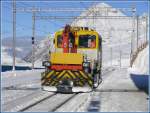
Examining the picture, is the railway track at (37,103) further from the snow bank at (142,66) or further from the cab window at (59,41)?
the snow bank at (142,66)

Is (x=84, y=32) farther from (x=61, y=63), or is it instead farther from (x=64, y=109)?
(x=64, y=109)

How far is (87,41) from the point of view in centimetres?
2892

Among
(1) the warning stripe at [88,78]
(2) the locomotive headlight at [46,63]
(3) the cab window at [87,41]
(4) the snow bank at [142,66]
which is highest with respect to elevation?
(3) the cab window at [87,41]

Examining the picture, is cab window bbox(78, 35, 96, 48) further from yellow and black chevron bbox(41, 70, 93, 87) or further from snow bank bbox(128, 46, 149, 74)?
snow bank bbox(128, 46, 149, 74)

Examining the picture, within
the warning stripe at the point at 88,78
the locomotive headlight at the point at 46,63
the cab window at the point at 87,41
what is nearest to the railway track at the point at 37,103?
the warning stripe at the point at 88,78

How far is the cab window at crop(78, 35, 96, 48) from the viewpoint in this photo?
2861 cm

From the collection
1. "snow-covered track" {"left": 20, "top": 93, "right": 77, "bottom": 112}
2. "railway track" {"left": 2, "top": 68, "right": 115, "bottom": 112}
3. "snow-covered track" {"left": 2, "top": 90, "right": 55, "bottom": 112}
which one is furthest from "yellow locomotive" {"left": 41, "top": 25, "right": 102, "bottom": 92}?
"snow-covered track" {"left": 20, "top": 93, "right": 77, "bottom": 112}

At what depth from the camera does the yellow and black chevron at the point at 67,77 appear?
2678cm

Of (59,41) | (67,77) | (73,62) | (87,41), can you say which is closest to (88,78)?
(67,77)

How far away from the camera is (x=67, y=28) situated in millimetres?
28281

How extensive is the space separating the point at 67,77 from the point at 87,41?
2.76 m

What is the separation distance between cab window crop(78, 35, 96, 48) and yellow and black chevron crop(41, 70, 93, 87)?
2.16m

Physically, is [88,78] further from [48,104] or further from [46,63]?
[48,104]

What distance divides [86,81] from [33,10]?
3362 cm
